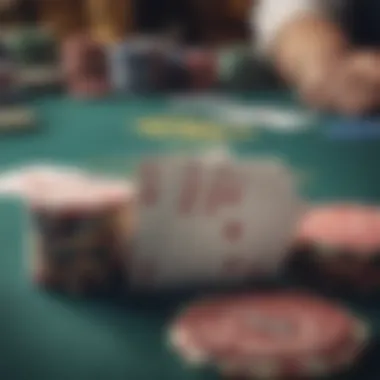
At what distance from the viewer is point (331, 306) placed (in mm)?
610

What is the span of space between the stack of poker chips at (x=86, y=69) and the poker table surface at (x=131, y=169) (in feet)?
0.20

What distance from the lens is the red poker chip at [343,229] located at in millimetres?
679

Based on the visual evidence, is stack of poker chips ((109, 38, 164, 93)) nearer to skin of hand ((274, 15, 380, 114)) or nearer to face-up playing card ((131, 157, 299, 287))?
skin of hand ((274, 15, 380, 114))

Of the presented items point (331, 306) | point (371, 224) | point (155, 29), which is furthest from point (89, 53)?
point (155, 29)

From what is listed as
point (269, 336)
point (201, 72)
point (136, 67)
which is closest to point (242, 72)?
point (201, 72)

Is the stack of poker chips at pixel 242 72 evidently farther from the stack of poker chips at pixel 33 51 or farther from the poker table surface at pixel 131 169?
the stack of poker chips at pixel 33 51

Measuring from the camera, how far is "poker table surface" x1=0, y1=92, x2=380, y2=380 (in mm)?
555

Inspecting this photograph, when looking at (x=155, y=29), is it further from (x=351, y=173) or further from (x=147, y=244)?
(x=147, y=244)

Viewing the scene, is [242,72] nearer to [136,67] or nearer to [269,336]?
[136,67]

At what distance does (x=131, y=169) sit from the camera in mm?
1031

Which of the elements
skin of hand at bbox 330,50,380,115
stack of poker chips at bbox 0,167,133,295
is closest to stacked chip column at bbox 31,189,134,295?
stack of poker chips at bbox 0,167,133,295

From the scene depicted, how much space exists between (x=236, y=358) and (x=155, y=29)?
99.3 inches

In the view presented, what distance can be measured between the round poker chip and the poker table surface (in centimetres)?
1

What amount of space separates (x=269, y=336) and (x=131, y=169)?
19.6 inches
